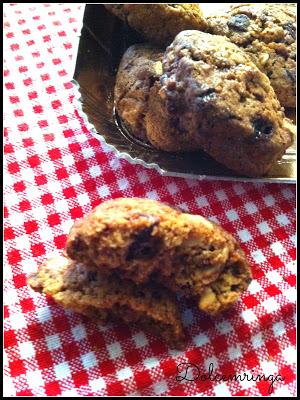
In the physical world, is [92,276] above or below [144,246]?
below

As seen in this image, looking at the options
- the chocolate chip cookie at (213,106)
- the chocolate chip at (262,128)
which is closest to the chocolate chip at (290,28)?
the chocolate chip cookie at (213,106)

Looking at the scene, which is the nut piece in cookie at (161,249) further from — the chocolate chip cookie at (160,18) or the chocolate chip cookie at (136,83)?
the chocolate chip cookie at (160,18)

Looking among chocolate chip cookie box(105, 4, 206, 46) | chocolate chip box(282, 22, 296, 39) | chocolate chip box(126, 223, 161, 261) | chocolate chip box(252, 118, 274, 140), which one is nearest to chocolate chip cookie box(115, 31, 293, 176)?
chocolate chip box(252, 118, 274, 140)

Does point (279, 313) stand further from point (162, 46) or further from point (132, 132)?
point (162, 46)

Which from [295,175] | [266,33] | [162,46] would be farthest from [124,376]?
[266,33]

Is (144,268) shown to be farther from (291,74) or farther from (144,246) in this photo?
(291,74)

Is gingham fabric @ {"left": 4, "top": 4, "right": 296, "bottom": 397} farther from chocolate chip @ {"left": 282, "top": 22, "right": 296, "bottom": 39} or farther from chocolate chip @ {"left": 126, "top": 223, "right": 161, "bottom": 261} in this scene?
chocolate chip @ {"left": 282, "top": 22, "right": 296, "bottom": 39}

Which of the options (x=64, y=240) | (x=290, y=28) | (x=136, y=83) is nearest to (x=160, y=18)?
(x=136, y=83)
